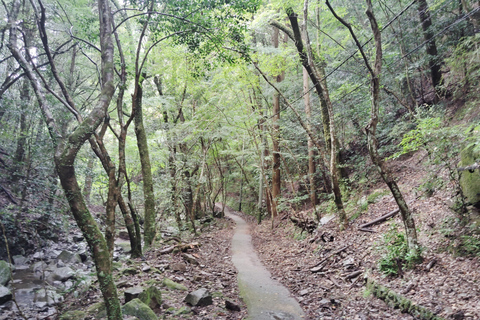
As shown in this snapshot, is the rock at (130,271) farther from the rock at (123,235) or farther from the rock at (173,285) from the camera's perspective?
the rock at (123,235)

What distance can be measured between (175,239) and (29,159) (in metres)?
5.39

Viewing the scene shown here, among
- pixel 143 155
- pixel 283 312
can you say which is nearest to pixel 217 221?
pixel 143 155

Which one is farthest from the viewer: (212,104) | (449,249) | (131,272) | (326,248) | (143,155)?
(212,104)

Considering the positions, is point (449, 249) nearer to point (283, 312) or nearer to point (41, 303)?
point (283, 312)

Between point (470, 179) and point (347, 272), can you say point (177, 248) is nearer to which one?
point (347, 272)

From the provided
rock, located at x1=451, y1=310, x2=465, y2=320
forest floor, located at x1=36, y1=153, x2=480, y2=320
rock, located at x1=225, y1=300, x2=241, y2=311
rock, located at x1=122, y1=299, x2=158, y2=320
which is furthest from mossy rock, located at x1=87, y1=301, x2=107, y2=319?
rock, located at x1=451, y1=310, x2=465, y2=320

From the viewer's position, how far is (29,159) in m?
7.20

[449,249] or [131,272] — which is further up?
[131,272]

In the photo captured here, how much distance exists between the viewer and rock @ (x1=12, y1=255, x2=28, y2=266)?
8.95 meters

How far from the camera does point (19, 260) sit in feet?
29.9

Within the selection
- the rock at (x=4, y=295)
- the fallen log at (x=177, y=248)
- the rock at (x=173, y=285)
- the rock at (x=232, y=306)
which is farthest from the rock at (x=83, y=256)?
the rock at (x=232, y=306)

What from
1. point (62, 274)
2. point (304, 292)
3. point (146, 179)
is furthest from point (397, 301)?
point (62, 274)

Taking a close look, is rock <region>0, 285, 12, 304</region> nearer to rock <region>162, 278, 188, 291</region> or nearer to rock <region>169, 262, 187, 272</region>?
rock <region>162, 278, 188, 291</region>

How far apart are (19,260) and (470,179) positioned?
43.1 feet
